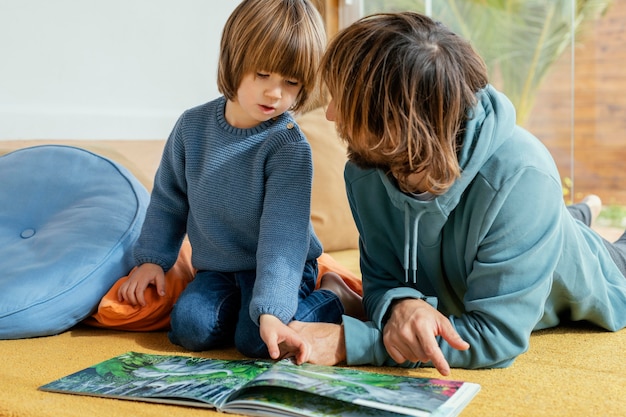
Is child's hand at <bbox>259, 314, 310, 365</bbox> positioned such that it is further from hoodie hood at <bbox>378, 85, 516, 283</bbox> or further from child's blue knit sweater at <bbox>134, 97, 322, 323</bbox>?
hoodie hood at <bbox>378, 85, 516, 283</bbox>

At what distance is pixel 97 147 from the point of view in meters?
1.93

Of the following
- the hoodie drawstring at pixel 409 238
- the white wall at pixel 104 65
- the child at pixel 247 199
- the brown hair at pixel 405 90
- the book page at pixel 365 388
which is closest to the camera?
the book page at pixel 365 388

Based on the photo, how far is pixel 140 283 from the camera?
55.6 inches

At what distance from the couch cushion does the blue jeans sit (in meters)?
0.68

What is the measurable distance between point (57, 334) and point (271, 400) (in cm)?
66

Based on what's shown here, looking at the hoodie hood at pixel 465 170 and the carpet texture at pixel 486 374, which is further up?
the hoodie hood at pixel 465 170

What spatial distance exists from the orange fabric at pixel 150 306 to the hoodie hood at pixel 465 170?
1.18ft

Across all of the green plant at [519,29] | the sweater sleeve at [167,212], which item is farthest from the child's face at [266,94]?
the green plant at [519,29]

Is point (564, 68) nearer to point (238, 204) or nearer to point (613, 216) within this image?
point (613, 216)

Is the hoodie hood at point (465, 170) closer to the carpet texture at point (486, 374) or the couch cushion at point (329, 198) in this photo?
the carpet texture at point (486, 374)

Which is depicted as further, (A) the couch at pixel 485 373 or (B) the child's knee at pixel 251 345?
(B) the child's knee at pixel 251 345

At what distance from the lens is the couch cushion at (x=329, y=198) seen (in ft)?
6.97

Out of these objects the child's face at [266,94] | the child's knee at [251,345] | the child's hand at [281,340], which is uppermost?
the child's face at [266,94]

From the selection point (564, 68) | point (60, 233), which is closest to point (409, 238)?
point (60, 233)
